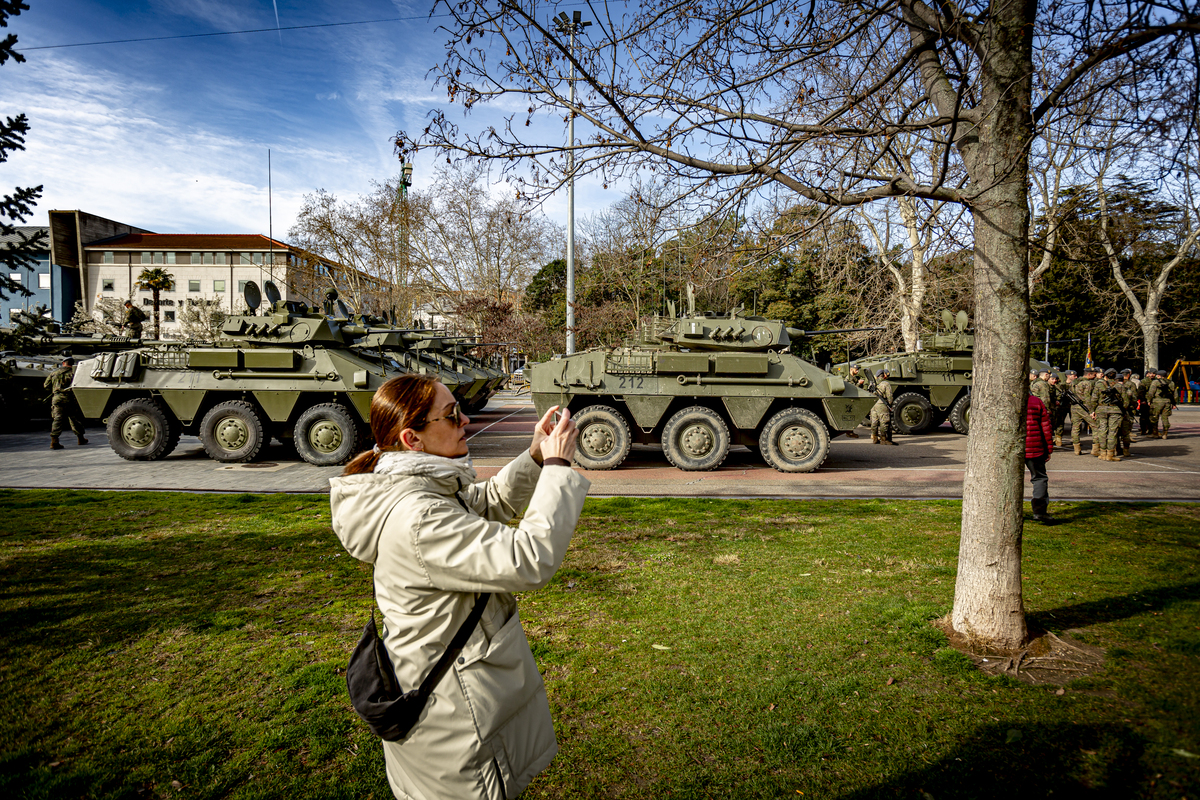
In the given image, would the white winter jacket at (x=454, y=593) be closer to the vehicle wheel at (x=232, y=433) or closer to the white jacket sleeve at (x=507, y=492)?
the white jacket sleeve at (x=507, y=492)

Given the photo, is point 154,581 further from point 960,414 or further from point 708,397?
point 960,414

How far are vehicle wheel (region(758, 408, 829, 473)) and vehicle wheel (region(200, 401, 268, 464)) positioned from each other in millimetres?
8432

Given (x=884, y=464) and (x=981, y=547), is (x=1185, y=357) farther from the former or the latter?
(x=981, y=547)

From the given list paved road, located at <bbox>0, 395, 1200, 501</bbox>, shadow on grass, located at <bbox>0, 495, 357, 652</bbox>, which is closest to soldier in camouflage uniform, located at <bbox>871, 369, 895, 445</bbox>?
paved road, located at <bbox>0, 395, 1200, 501</bbox>

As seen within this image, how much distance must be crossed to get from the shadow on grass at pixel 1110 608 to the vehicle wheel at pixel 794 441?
5.84m

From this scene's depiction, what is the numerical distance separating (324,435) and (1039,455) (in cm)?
1016

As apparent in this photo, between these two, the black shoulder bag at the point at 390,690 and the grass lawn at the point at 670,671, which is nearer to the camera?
the black shoulder bag at the point at 390,690

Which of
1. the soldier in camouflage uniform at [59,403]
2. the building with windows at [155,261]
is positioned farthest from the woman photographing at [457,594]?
the building with windows at [155,261]

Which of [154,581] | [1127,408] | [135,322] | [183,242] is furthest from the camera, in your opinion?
[183,242]

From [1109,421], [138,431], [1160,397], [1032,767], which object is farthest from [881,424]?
[138,431]

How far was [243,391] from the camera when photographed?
11.5m

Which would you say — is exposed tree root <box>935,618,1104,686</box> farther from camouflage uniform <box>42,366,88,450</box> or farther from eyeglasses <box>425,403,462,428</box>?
camouflage uniform <box>42,366,88,450</box>

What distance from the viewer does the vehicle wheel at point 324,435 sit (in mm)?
11250

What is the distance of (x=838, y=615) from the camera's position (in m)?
4.41
